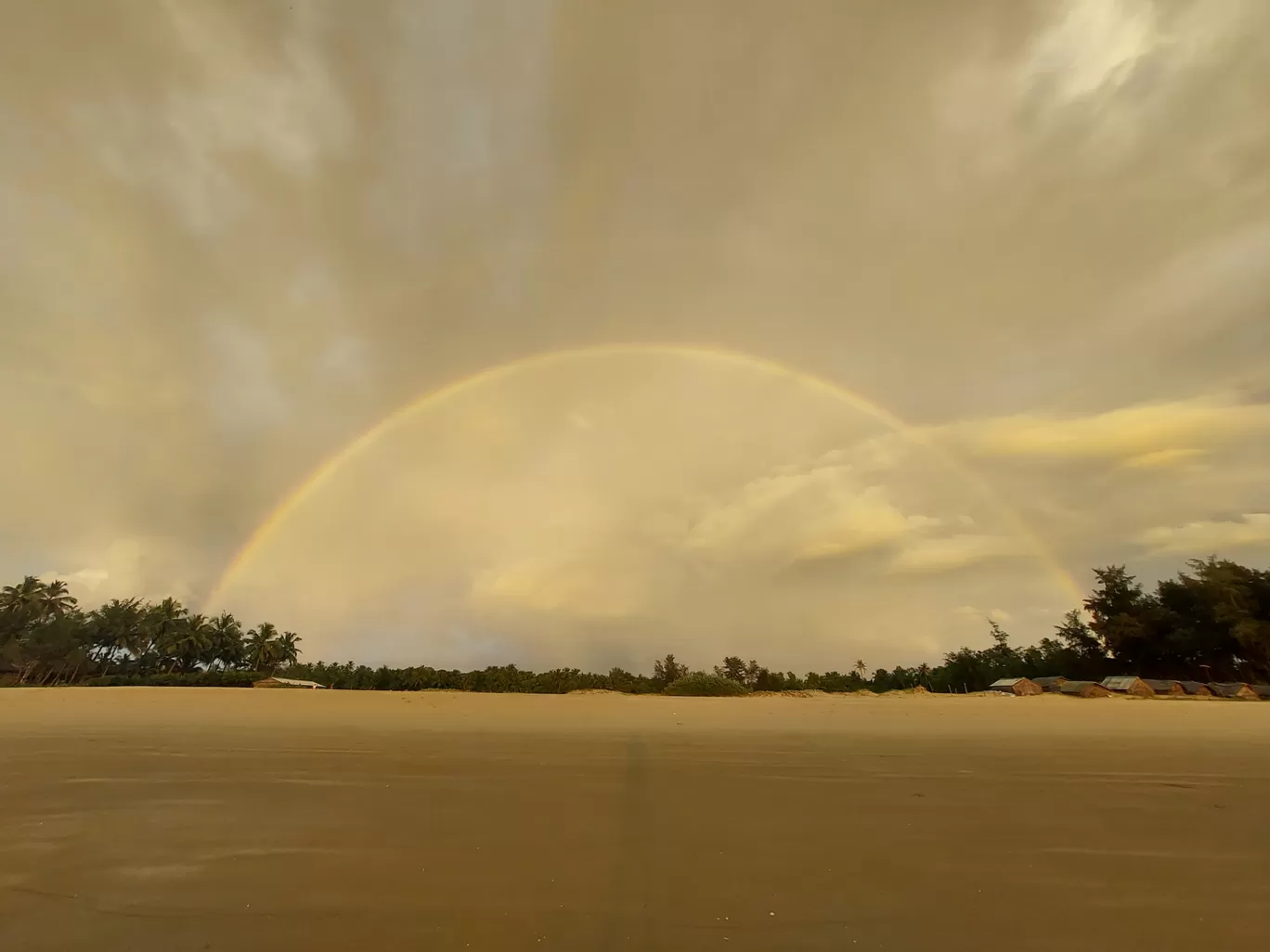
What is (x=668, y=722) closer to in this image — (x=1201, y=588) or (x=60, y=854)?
(x=60, y=854)

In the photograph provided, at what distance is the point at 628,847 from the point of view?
5.61 m

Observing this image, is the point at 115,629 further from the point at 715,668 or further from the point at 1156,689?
the point at 1156,689

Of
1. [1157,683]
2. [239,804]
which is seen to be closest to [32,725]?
[239,804]

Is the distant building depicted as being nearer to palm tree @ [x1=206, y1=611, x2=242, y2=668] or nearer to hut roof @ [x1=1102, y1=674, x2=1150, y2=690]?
hut roof @ [x1=1102, y1=674, x2=1150, y2=690]

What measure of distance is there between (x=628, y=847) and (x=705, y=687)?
41398 millimetres

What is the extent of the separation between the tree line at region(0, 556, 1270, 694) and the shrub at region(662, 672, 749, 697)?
0.12 m

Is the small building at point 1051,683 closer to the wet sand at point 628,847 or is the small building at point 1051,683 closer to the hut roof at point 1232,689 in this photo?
the hut roof at point 1232,689

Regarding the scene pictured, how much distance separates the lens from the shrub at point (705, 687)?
44.0m

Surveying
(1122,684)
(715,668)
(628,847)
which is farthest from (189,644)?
(1122,684)

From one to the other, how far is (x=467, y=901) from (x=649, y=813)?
→ 119 inches

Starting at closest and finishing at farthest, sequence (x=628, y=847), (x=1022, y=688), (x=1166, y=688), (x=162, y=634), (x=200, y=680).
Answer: (x=628, y=847), (x=1166, y=688), (x=1022, y=688), (x=200, y=680), (x=162, y=634)

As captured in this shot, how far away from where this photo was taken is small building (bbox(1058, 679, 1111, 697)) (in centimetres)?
4522

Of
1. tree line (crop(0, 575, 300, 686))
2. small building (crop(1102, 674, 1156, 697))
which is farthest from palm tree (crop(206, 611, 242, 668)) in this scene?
small building (crop(1102, 674, 1156, 697))

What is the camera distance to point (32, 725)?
647 inches
